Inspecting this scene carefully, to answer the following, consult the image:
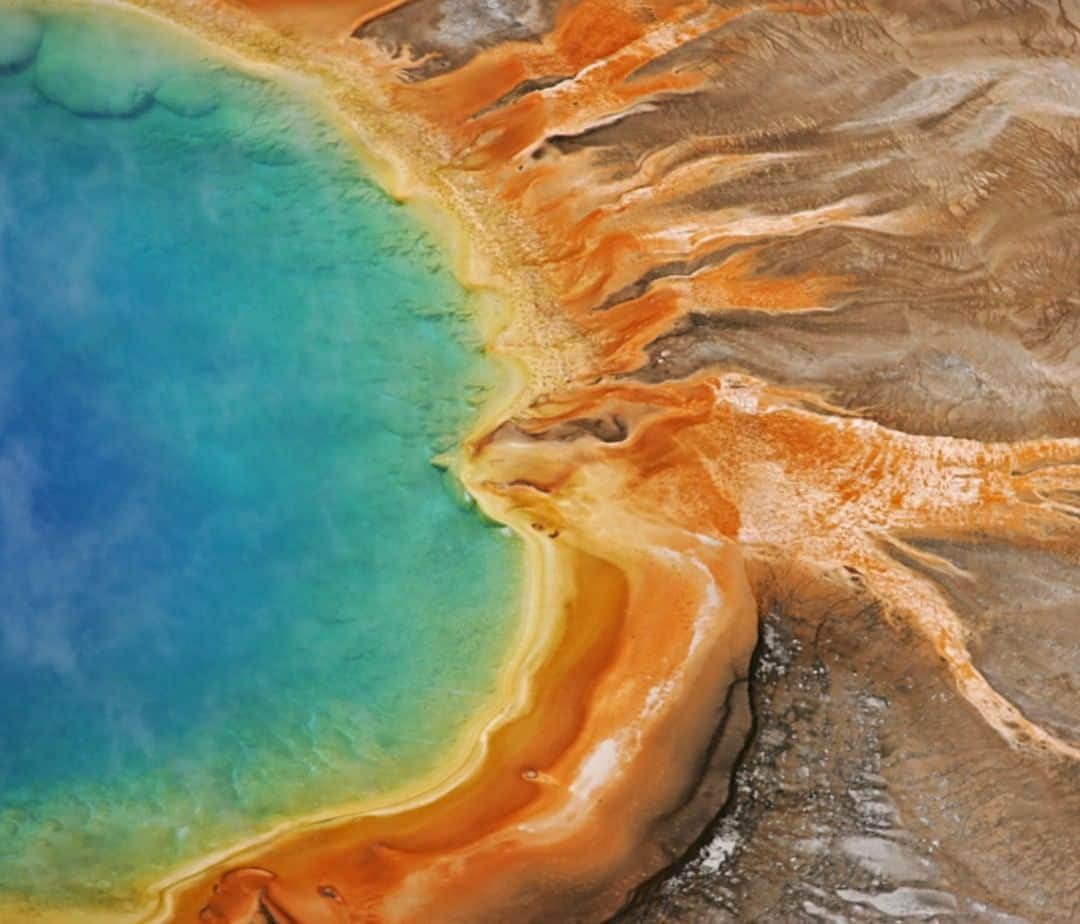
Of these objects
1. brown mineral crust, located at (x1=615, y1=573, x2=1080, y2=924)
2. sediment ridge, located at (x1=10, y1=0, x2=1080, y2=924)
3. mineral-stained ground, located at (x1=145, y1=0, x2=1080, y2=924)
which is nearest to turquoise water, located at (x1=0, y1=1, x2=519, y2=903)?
sediment ridge, located at (x1=10, y1=0, x2=1080, y2=924)

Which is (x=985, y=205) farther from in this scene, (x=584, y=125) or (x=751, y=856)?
(x=751, y=856)

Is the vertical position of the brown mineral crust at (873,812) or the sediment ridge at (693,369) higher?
the sediment ridge at (693,369)

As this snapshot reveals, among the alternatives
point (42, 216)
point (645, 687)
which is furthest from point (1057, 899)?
point (42, 216)

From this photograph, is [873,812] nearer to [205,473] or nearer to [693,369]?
[693,369]

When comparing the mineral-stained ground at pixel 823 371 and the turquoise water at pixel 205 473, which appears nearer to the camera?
the mineral-stained ground at pixel 823 371

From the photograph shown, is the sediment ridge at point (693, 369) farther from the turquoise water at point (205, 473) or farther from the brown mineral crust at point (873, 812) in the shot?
the turquoise water at point (205, 473)

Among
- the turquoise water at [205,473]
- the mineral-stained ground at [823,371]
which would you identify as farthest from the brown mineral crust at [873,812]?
the turquoise water at [205,473]
